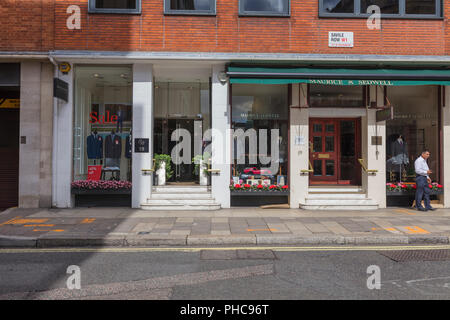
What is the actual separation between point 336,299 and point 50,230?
603 centimetres

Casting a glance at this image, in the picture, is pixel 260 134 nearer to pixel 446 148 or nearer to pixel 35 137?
pixel 446 148

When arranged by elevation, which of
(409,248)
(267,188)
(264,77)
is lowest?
(409,248)

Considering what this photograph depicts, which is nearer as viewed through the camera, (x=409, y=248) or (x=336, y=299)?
(x=336, y=299)

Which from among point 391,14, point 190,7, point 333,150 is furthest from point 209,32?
point 391,14

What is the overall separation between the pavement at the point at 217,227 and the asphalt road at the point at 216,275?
50 centimetres

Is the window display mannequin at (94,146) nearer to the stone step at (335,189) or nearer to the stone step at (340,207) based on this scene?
the stone step at (340,207)

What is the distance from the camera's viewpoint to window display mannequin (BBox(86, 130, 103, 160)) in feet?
37.1

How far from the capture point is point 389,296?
4.08 metres

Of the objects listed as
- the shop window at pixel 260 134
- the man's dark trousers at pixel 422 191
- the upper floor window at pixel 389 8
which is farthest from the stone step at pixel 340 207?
the upper floor window at pixel 389 8

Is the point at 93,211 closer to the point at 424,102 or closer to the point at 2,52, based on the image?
the point at 2,52

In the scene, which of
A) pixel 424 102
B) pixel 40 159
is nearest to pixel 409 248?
pixel 424 102

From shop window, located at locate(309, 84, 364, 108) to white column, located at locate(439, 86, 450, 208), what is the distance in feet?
8.83

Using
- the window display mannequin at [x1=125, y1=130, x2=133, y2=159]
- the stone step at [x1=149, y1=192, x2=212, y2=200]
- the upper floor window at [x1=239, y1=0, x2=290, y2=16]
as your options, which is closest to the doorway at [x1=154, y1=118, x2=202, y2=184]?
the window display mannequin at [x1=125, y1=130, x2=133, y2=159]

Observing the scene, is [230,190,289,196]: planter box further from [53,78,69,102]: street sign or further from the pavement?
[53,78,69,102]: street sign
